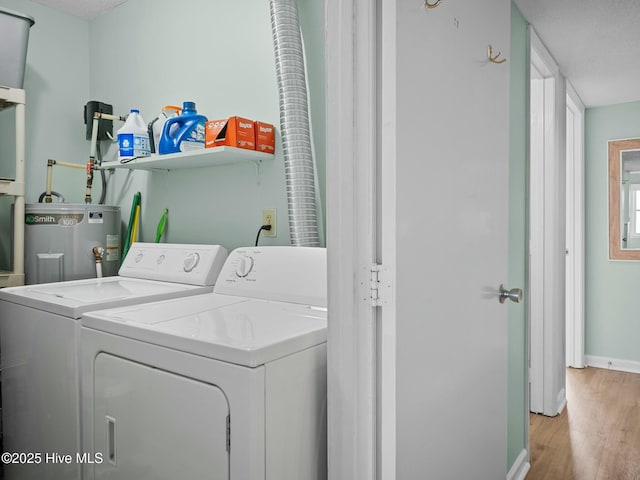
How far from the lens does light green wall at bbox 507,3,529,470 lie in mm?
1970

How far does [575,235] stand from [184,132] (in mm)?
3311

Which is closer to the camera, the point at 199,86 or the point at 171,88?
the point at 199,86

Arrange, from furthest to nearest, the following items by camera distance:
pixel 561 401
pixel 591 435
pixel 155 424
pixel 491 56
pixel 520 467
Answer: pixel 561 401, pixel 591 435, pixel 520 467, pixel 491 56, pixel 155 424

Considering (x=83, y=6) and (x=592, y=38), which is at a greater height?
(x=83, y=6)

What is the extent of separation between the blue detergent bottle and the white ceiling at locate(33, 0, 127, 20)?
1.15 m

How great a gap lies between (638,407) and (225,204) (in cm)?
304

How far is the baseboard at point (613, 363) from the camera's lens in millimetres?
3777

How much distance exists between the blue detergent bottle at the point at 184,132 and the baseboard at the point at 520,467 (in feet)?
6.75

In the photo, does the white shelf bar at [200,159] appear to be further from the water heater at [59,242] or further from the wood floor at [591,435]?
the wood floor at [591,435]

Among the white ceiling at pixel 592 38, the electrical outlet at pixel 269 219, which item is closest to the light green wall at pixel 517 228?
the white ceiling at pixel 592 38

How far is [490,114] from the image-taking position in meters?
1.47

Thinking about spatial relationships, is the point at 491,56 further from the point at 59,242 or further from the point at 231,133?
the point at 59,242

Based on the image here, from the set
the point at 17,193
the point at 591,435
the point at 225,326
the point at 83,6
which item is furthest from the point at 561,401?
the point at 83,6

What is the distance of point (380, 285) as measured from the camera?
99 cm
